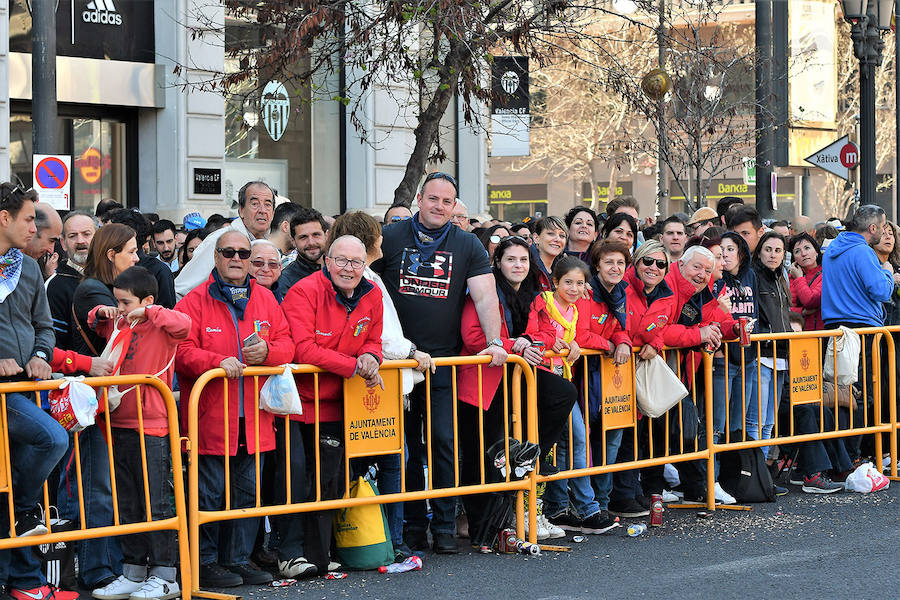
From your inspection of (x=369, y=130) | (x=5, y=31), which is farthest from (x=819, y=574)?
(x=369, y=130)

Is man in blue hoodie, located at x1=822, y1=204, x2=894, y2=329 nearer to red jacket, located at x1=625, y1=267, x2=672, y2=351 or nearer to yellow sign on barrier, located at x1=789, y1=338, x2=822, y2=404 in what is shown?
yellow sign on barrier, located at x1=789, y1=338, x2=822, y2=404

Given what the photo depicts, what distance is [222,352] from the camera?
6.97 metres

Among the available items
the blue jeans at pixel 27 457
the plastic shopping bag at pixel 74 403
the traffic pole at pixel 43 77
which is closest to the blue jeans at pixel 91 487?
the blue jeans at pixel 27 457

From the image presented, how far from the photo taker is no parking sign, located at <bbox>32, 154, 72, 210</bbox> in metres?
11.4

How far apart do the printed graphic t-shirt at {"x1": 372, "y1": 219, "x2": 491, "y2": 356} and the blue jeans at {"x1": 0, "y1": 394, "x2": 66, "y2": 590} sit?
2.30m

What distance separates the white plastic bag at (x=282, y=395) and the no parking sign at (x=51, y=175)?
5.26 metres

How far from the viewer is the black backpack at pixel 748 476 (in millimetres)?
9383

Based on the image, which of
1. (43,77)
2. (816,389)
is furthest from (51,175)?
(816,389)

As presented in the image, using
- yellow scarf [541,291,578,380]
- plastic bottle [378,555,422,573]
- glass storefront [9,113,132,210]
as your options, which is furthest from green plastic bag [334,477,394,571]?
glass storefront [9,113,132,210]

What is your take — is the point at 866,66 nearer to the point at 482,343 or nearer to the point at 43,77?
the point at 43,77

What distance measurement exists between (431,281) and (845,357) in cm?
369

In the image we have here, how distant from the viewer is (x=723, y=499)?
9219 millimetres

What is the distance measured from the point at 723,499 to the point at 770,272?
177 cm

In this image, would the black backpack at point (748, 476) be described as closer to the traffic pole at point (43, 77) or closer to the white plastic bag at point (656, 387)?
the white plastic bag at point (656, 387)
